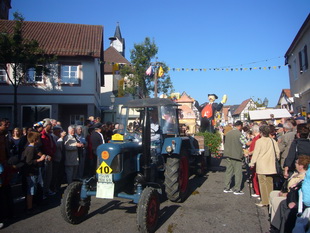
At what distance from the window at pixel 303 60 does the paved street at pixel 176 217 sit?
9.88m

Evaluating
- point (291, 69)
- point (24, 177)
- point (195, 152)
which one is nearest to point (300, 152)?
point (195, 152)

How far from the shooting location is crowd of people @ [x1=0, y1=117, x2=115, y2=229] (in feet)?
14.7

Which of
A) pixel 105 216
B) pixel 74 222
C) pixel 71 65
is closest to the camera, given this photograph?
pixel 74 222

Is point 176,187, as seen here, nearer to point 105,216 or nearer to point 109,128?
point 105,216

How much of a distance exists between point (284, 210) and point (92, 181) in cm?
293

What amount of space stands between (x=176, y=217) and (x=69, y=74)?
42.6 ft

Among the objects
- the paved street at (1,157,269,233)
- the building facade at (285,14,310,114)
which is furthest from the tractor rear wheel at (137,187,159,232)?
the building facade at (285,14,310,114)

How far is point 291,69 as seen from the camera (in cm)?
1639

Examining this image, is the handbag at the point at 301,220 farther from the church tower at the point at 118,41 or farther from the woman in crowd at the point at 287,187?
the church tower at the point at 118,41

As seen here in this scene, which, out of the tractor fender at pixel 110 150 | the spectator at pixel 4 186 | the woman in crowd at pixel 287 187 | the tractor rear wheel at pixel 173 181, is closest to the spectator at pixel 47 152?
the spectator at pixel 4 186

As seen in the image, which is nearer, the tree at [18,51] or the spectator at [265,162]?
the spectator at [265,162]

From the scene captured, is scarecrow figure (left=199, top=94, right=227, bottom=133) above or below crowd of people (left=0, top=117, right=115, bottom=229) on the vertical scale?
above

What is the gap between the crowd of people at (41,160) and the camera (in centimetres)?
448

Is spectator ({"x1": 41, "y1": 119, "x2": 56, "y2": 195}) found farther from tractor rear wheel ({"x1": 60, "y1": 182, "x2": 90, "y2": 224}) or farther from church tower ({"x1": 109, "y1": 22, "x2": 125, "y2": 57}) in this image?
church tower ({"x1": 109, "y1": 22, "x2": 125, "y2": 57})
